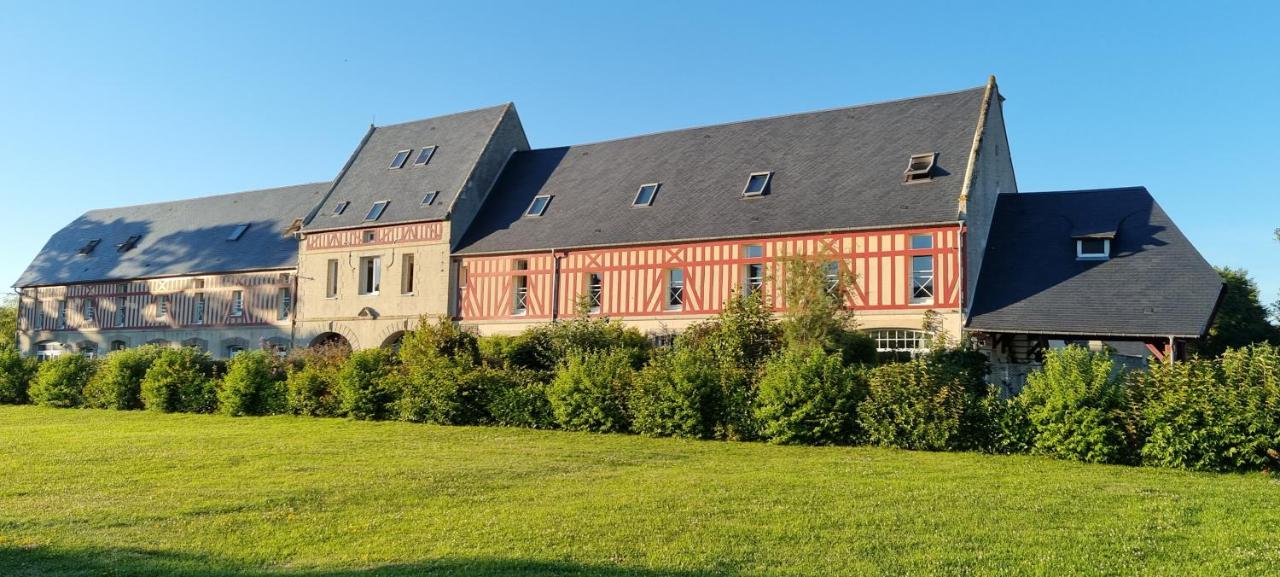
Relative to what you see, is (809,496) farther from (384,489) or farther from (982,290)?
(982,290)

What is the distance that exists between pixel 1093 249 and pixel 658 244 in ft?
29.1

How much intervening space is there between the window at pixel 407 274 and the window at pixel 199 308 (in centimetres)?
823

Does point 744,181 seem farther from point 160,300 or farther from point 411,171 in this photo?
point 160,300

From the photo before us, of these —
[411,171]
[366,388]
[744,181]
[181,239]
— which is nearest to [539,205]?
[411,171]

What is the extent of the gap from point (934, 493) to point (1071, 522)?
57.8 inches

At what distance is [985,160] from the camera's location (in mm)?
20250

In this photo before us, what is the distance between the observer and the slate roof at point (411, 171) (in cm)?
2556

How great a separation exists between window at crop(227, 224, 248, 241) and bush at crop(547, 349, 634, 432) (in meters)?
19.6

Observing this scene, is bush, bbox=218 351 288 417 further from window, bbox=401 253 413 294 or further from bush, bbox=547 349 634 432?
bush, bbox=547 349 634 432

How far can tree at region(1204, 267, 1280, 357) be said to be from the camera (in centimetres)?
3175

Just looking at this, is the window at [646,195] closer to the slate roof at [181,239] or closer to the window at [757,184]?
the window at [757,184]

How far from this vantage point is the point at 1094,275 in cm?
1777

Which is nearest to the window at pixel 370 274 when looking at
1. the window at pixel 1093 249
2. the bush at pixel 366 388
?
the bush at pixel 366 388

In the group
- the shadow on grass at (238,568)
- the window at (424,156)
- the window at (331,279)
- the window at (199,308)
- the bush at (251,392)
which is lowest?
the shadow on grass at (238,568)
